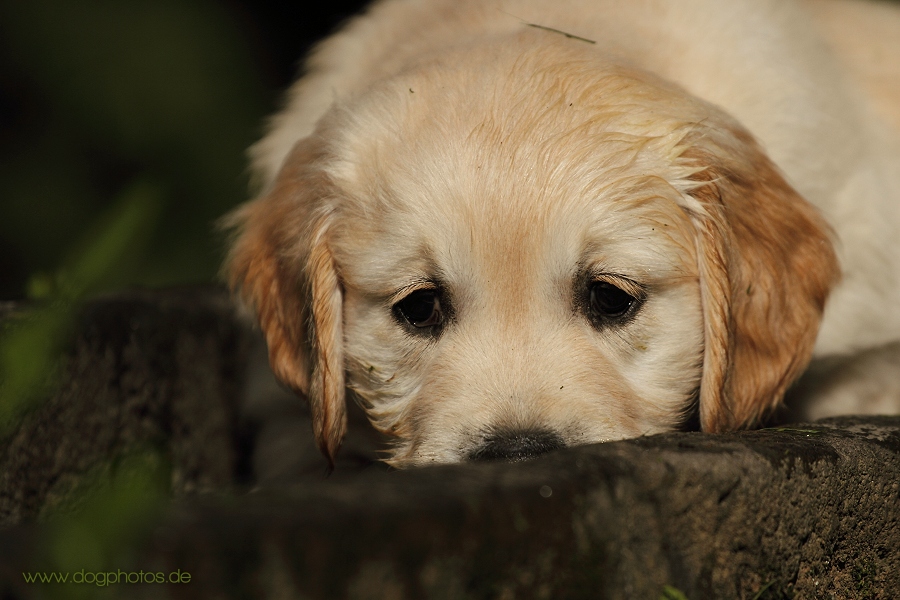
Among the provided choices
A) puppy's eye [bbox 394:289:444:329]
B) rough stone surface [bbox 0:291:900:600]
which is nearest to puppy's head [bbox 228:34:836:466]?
puppy's eye [bbox 394:289:444:329]

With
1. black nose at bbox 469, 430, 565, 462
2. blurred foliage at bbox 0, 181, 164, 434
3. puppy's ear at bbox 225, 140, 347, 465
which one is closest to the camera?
blurred foliage at bbox 0, 181, 164, 434

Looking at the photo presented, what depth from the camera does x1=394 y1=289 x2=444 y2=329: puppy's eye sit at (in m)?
2.58

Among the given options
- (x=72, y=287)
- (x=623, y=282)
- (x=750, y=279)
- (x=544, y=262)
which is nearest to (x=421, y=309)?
(x=544, y=262)

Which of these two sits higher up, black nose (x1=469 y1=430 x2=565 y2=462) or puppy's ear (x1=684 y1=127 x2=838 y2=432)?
puppy's ear (x1=684 y1=127 x2=838 y2=432)

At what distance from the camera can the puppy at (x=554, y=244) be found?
7.84 ft

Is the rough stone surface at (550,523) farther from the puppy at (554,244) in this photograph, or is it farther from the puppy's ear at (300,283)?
the puppy's ear at (300,283)

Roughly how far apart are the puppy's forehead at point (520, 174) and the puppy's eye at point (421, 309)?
0.08m

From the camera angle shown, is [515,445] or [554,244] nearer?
[515,445]

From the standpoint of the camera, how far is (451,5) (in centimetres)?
346

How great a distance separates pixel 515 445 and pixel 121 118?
15.4 feet

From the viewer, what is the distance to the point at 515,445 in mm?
2158

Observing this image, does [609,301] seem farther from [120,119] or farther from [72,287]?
[120,119]

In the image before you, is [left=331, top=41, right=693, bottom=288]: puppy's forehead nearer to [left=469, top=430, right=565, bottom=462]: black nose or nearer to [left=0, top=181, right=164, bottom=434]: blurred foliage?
[left=469, top=430, right=565, bottom=462]: black nose

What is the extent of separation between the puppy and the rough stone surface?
0.45 m
